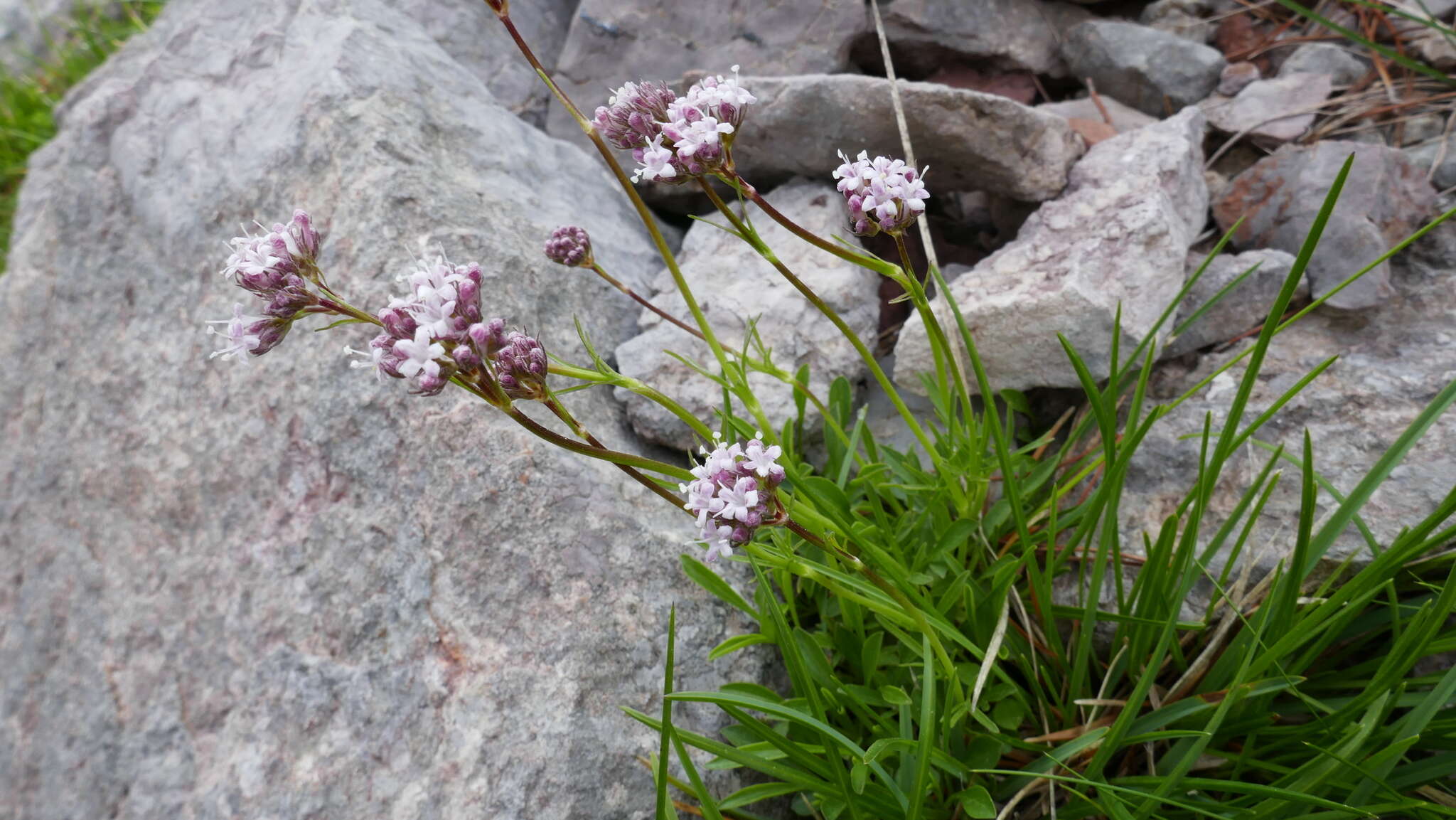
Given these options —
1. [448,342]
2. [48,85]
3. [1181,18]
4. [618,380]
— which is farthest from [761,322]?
Result: [48,85]

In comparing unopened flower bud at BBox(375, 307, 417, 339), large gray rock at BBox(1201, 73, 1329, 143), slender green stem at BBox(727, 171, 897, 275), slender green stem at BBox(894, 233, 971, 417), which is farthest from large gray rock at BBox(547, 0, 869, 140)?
unopened flower bud at BBox(375, 307, 417, 339)

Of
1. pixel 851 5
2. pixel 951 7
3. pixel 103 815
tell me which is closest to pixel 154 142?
pixel 103 815

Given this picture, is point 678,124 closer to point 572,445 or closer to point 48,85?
point 572,445

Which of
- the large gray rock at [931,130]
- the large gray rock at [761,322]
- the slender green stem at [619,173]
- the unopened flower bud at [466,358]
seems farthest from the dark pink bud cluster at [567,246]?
the large gray rock at [931,130]

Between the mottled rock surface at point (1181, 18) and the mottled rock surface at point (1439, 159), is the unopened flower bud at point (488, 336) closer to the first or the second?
the mottled rock surface at point (1439, 159)

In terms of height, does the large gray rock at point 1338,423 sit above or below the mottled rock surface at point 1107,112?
below

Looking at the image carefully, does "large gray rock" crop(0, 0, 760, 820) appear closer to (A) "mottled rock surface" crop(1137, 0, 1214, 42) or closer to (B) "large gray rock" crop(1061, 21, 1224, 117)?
(B) "large gray rock" crop(1061, 21, 1224, 117)
